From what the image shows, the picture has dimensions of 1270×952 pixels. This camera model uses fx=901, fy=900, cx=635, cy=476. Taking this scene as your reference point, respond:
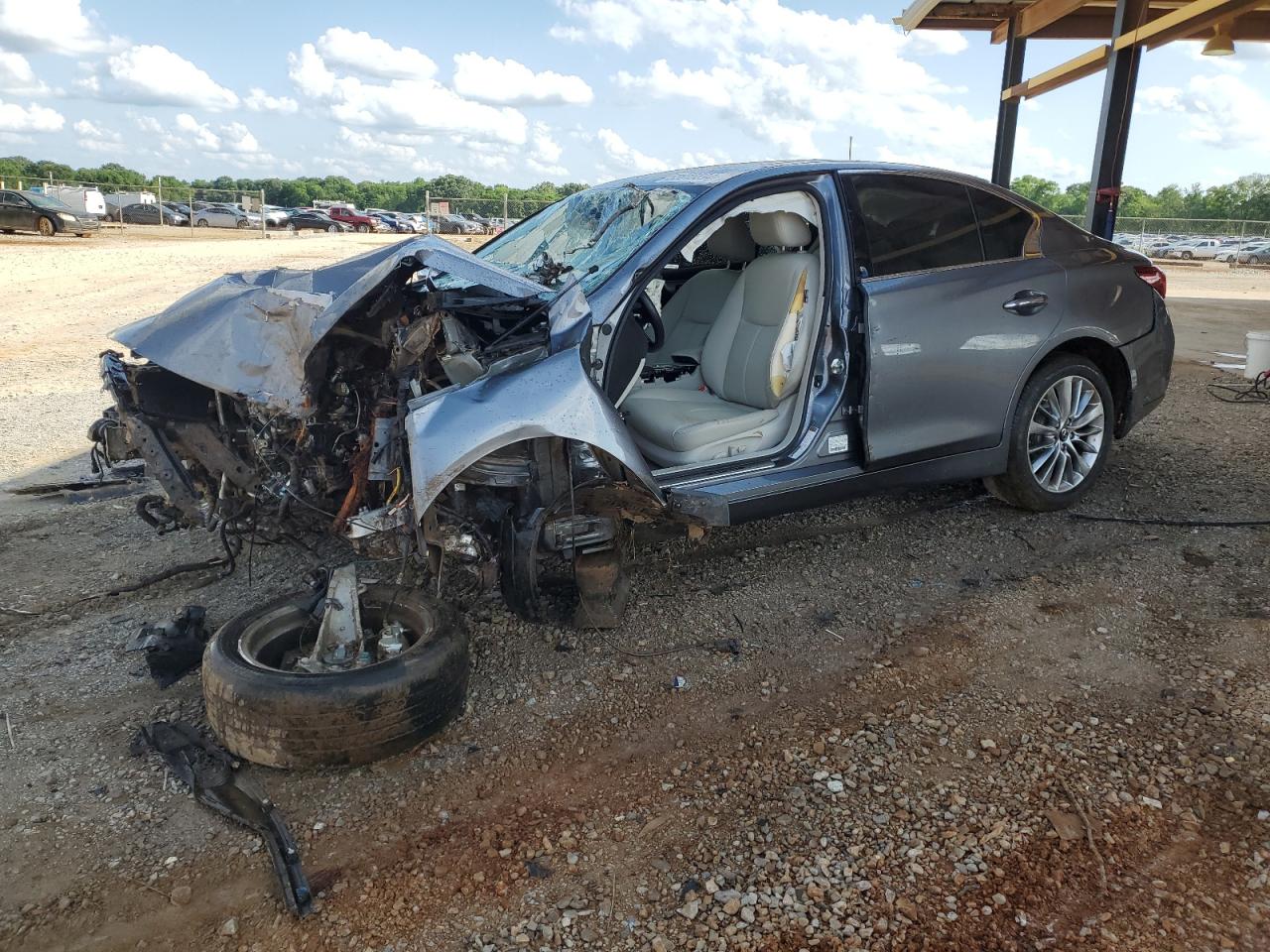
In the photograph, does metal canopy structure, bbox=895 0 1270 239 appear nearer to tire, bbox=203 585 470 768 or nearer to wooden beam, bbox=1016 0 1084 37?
wooden beam, bbox=1016 0 1084 37

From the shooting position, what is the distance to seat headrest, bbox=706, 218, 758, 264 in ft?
14.4

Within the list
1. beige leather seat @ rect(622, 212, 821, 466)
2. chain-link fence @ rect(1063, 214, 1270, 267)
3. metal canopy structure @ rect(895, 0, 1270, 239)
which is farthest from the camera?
chain-link fence @ rect(1063, 214, 1270, 267)

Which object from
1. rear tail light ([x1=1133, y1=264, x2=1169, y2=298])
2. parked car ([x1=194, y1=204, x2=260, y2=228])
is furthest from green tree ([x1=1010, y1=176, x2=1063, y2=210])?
rear tail light ([x1=1133, y1=264, x2=1169, y2=298])

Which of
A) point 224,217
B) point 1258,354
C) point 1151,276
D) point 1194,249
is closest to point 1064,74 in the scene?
point 1258,354

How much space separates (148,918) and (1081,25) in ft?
43.2

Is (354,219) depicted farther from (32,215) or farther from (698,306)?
(698,306)

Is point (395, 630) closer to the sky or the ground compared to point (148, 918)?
closer to the sky

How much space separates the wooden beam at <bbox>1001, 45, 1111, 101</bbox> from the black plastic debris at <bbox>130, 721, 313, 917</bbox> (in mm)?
10461

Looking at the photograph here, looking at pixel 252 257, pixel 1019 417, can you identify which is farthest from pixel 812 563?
pixel 252 257

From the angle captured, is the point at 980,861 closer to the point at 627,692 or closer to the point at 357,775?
the point at 627,692

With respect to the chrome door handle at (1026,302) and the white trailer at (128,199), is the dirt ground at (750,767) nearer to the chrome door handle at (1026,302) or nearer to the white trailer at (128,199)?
the chrome door handle at (1026,302)

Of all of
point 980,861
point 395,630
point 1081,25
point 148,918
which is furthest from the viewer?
point 1081,25

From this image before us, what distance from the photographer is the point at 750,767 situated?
9.07 feet

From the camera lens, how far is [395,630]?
10.2ft
